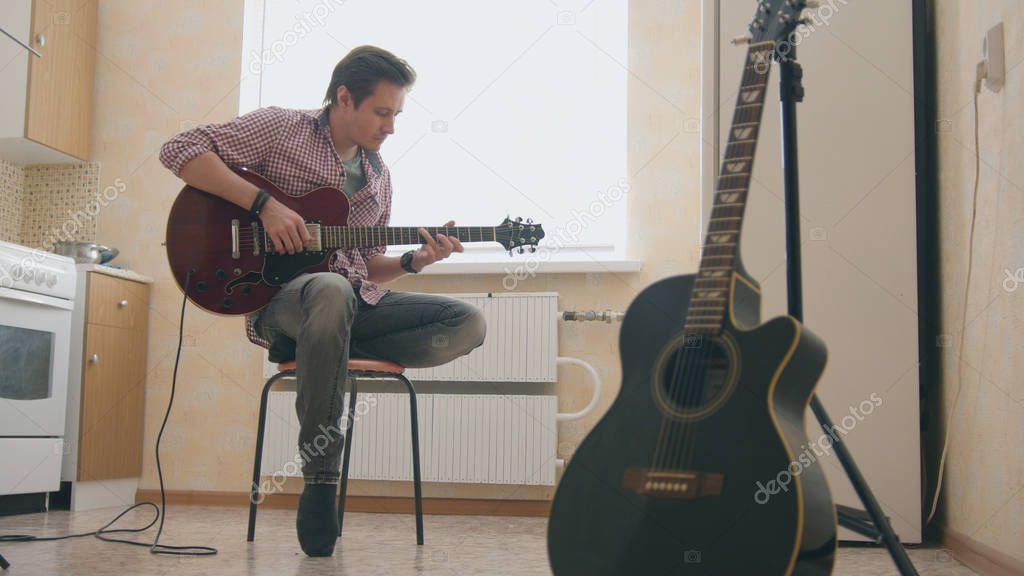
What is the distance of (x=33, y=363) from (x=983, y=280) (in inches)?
110

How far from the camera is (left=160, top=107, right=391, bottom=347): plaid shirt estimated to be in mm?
1953

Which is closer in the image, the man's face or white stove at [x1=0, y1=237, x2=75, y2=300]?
the man's face

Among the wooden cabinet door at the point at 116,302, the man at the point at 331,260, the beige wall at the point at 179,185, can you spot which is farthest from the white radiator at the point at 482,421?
the man at the point at 331,260

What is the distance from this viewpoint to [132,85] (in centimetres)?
368

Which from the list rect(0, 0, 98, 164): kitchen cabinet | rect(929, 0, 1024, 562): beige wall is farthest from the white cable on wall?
rect(0, 0, 98, 164): kitchen cabinet

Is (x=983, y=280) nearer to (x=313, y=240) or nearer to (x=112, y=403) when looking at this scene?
(x=313, y=240)

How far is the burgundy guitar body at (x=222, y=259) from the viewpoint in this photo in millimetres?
1924

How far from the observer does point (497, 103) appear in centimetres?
348

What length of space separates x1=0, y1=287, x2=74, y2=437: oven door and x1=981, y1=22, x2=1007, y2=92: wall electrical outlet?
278cm

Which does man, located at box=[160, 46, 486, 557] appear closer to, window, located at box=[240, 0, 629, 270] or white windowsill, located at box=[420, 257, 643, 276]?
white windowsill, located at box=[420, 257, 643, 276]

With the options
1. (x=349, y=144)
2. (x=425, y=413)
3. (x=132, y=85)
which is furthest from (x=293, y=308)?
(x=132, y=85)

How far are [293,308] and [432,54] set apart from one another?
198 centimetres

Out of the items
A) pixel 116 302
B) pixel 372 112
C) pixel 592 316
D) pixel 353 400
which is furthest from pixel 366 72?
pixel 116 302

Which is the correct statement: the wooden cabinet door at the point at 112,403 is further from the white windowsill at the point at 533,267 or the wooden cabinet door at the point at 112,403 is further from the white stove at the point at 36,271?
the white windowsill at the point at 533,267
